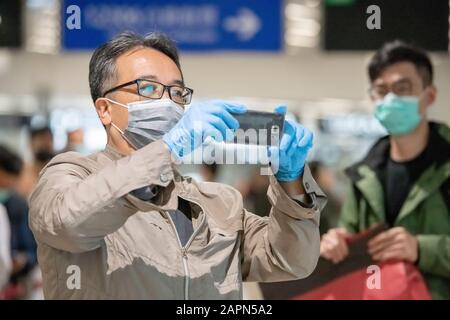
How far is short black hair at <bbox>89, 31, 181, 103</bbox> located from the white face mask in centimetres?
6

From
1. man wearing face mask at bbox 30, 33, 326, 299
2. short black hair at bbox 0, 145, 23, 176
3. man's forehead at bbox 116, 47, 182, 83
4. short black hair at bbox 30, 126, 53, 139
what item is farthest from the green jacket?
short black hair at bbox 30, 126, 53, 139

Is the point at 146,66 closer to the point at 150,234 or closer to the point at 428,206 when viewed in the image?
the point at 150,234

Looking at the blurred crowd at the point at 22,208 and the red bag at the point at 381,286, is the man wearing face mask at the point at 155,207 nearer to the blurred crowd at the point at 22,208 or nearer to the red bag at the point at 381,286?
the red bag at the point at 381,286

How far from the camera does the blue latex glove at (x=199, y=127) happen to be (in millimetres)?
1489

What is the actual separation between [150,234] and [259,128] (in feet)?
A: 1.02

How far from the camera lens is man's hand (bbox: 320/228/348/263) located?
2559 millimetres

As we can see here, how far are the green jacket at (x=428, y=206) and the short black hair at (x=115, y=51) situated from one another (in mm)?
1134

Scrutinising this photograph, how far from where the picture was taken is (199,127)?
149cm

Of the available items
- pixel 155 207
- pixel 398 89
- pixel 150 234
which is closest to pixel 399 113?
pixel 398 89

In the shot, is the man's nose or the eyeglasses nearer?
the man's nose

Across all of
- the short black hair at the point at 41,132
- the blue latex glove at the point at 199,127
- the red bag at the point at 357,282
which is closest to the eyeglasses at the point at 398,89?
the red bag at the point at 357,282

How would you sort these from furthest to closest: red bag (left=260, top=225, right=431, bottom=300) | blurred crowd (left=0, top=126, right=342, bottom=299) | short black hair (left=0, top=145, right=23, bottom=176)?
short black hair (left=0, top=145, right=23, bottom=176) → blurred crowd (left=0, top=126, right=342, bottom=299) → red bag (left=260, top=225, right=431, bottom=300)

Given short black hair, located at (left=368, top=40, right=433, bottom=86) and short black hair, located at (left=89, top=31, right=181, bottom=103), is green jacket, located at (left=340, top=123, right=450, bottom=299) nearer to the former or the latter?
short black hair, located at (left=368, top=40, right=433, bottom=86)

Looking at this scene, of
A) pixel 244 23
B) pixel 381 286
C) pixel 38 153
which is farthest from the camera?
pixel 244 23
